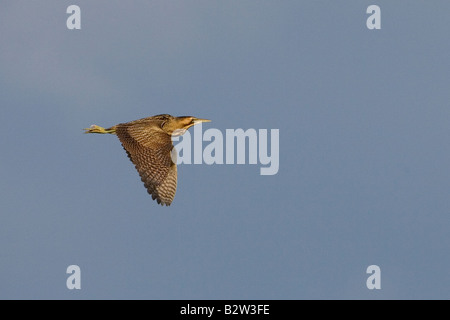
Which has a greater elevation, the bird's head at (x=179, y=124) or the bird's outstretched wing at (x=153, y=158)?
the bird's head at (x=179, y=124)

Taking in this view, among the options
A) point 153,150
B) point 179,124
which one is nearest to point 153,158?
point 153,150

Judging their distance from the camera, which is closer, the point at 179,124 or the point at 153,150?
the point at 153,150

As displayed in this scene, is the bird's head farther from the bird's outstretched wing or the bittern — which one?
the bird's outstretched wing

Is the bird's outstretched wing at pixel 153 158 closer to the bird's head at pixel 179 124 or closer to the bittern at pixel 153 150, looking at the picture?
the bittern at pixel 153 150

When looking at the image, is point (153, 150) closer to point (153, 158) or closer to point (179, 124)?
point (153, 158)

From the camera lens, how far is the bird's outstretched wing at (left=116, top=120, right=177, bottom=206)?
30516mm

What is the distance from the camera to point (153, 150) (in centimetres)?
3089

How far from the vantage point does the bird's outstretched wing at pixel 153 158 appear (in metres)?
30.5

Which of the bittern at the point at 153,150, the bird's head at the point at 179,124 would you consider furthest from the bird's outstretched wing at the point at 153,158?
the bird's head at the point at 179,124

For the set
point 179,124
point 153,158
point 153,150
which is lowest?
point 153,158

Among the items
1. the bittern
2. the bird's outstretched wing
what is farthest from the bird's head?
the bird's outstretched wing

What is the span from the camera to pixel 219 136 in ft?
104

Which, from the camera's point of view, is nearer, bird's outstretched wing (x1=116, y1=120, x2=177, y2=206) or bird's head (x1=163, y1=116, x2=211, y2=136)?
bird's outstretched wing (x1=116, y1=120, x2=177, y2=206)

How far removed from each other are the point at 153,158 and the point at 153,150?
21 centimetres
